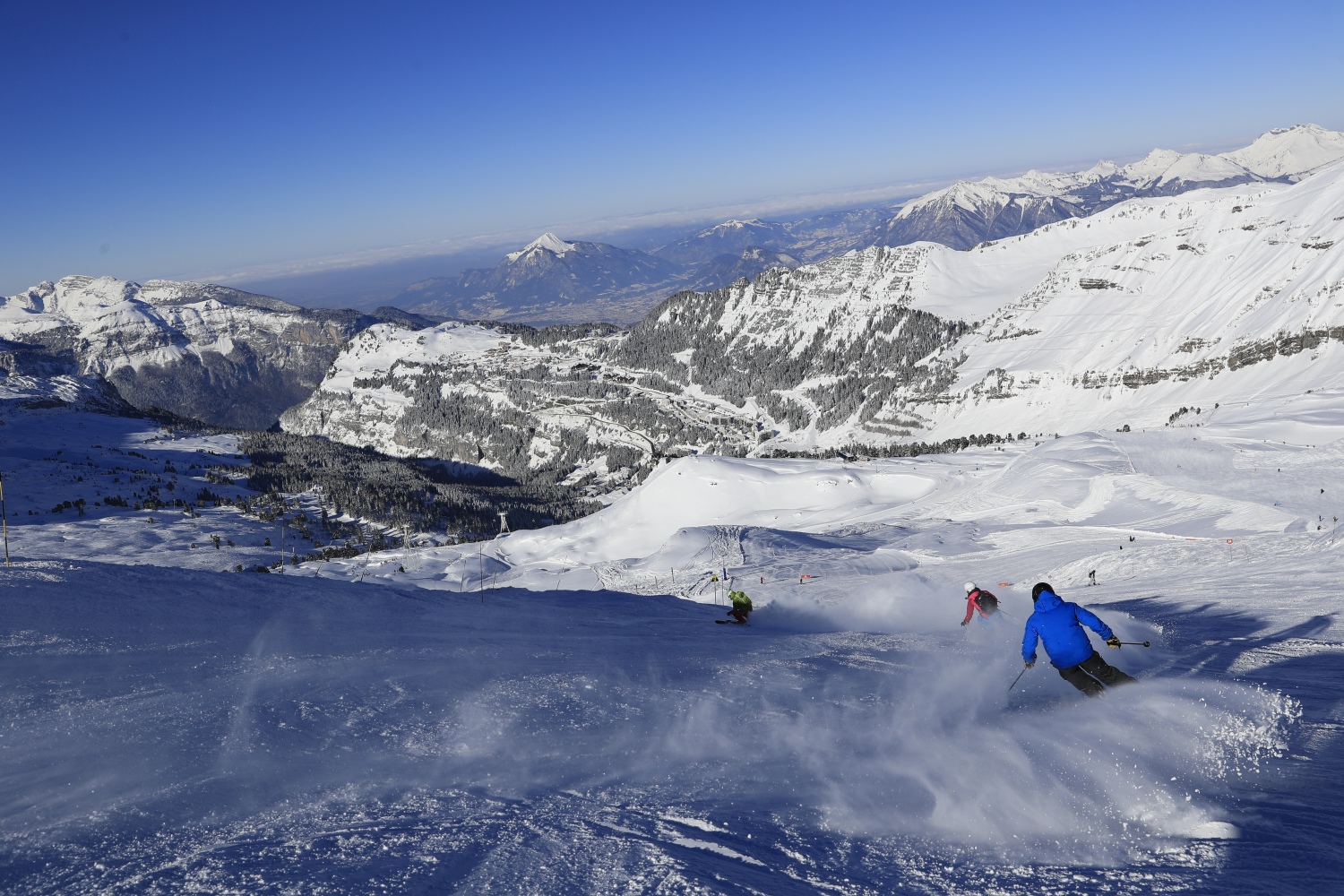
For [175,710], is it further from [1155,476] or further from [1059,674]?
[1155,476]

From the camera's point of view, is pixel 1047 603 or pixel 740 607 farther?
pixel 740 607

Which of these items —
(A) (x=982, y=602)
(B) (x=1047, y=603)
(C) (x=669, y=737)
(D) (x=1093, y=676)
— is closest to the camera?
(C) (x=669, y=737)

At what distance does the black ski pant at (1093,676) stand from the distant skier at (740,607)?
11192 mm

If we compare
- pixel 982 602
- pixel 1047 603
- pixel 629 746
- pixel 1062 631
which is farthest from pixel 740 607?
pixel 629 746

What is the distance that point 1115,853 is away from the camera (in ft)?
24.1

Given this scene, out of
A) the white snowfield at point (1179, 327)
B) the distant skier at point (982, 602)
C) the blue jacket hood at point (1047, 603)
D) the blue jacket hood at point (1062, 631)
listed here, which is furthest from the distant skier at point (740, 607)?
the white snowfield at point (1179, 327)

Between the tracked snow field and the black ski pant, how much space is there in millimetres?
371

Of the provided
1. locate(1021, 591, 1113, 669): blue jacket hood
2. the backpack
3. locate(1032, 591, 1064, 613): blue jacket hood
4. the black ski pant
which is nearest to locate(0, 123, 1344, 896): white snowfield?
the black ski pant

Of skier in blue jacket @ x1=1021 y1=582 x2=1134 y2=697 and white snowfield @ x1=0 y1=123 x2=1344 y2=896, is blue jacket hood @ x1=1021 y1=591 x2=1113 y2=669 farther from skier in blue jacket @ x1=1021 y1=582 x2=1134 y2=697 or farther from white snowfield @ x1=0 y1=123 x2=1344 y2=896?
white snowfield @ x1=0 y1=123 x2=1344 y2=896

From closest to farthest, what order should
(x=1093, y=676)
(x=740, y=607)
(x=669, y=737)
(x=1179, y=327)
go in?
(x=669, y=737), (x=1093, y=676), (x=740, y=607), (x=1179, y=327)

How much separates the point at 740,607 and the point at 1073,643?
11692 mm

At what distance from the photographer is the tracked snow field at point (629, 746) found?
23.2 ft

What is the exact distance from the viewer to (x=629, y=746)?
33.6 ft

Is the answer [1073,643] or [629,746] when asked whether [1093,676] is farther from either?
[629,746]
